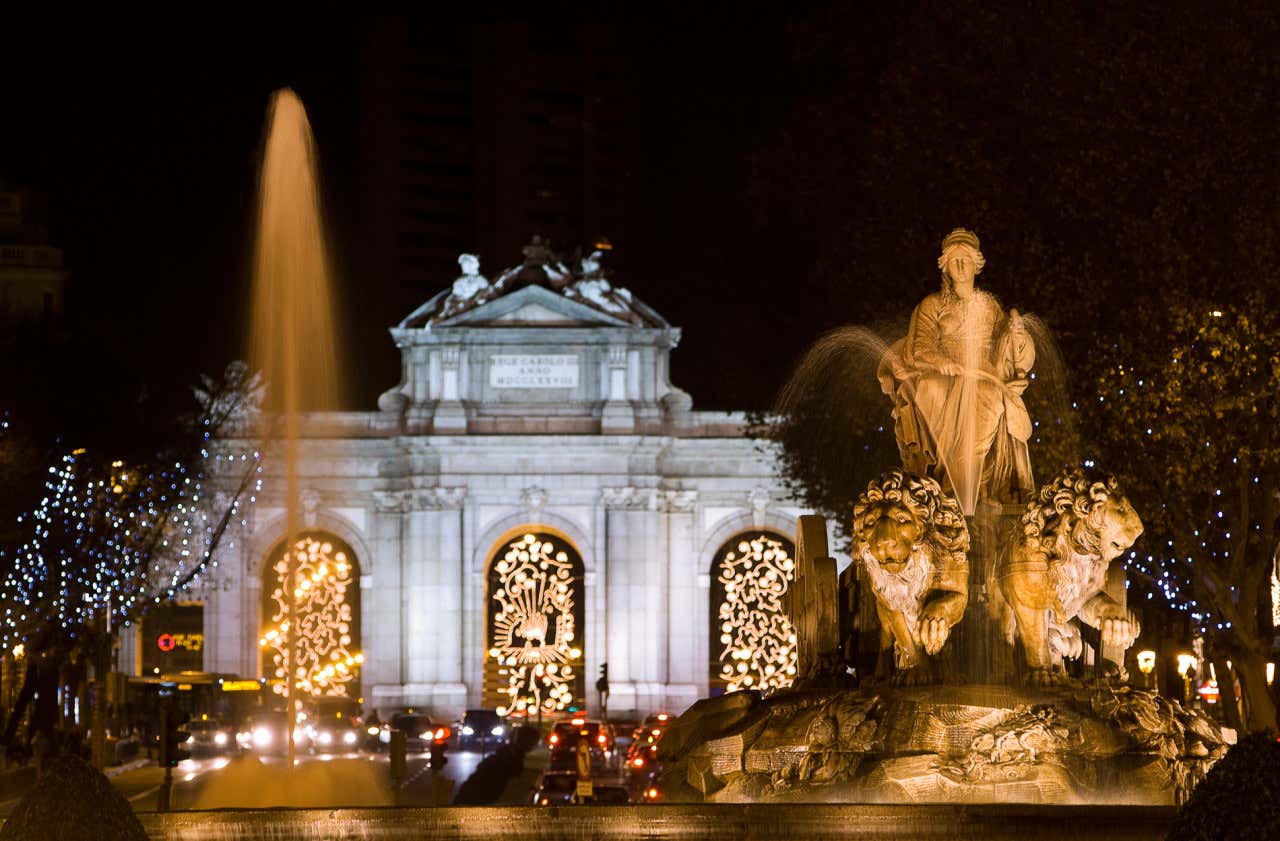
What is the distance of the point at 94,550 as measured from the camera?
52.3m

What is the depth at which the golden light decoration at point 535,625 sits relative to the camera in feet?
255

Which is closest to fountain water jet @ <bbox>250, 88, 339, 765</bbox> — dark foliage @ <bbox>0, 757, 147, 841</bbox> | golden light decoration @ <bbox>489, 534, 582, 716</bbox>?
dark foliage @ <bbox>0, 757, 147, 841</bbox>

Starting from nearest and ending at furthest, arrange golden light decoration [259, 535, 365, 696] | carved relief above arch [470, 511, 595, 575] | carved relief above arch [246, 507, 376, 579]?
golden light decoration [259, 535, 365, 696], carved relief above arch [470, 511, 595, 575], carved relief above arch [246, 507, 376, 579]

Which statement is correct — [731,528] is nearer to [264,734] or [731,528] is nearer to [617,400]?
[617,400]

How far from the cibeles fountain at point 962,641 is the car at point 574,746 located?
2646 centimetres

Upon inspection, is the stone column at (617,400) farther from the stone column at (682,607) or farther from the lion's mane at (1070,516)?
the lion's mane at (1070,516)

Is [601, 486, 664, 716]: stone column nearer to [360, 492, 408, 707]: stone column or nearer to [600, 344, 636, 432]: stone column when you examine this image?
[600, 344, 636, 432]: stone column

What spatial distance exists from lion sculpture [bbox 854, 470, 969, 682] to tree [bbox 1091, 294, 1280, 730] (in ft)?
44.2

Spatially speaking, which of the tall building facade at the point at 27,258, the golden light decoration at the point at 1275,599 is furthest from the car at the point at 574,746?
the tall building facade at the point at 27,258

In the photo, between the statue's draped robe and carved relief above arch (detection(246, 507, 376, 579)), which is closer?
the statue's draped robe

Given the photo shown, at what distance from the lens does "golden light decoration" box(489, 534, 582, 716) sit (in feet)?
255

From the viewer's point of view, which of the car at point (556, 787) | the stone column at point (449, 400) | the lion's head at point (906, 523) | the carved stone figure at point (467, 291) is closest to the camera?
the lion's head at point (906, 523)

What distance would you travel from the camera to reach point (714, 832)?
56.8ft

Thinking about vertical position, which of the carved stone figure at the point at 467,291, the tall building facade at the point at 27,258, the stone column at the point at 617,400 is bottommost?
the stone column at the point at 617,400
